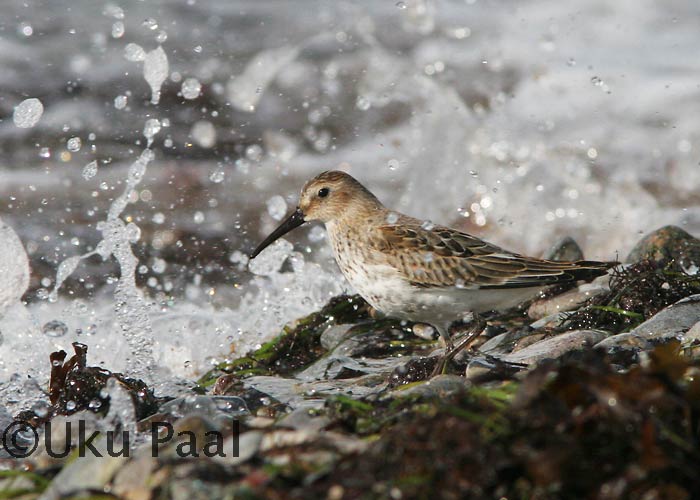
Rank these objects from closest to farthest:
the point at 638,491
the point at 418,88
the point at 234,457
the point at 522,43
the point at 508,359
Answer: the point at 638,491
the point at 234,457
the point at 508,359
the point at 418,88
the point at 522,43

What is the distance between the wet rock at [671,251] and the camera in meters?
5.02

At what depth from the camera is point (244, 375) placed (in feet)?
15.6

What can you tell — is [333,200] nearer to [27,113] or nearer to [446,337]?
[446,337]

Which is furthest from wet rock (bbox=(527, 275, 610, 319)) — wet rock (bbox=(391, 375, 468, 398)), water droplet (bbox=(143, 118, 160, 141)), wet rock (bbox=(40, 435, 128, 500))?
water droplet (bbox=(143, 118, 160, 141))

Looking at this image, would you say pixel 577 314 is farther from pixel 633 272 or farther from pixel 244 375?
pixel 244 375

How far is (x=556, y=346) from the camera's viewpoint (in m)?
4.00

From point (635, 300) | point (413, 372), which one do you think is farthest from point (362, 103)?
point (413, 372)

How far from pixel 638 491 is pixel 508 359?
1703 mm

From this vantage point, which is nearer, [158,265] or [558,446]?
[558,446]

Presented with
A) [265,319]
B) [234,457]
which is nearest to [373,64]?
[265,319]

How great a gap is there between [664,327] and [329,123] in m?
6.89

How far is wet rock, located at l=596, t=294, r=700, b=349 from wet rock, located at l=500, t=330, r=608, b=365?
0.09 metres

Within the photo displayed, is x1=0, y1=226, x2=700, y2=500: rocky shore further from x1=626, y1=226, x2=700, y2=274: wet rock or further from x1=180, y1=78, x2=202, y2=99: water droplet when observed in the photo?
x1=180, y1=78, x2=202, y2=99: water droplet

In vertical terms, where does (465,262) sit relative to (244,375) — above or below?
above
